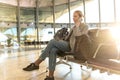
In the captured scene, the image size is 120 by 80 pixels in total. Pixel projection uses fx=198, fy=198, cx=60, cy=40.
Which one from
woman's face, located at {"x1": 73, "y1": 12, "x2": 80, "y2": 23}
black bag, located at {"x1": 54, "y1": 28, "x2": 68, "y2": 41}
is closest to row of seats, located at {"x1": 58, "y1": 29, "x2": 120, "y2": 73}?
woman's face, located at {"x1": 73, "y1": 12, "x2": 80, "y2": 23}

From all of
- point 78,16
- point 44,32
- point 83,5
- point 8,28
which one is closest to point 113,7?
point 83,5

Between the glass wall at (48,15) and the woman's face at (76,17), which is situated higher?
the glass wall at (48,15)

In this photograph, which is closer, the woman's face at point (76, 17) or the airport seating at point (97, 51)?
the airport seating at point (97, 51)

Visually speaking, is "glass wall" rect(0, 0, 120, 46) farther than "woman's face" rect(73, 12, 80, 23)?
Yes

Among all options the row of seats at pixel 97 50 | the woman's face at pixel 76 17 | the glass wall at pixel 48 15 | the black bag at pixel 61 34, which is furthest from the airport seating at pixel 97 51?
the glass wall at pixel 48 15

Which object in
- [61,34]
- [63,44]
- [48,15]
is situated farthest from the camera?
[48,15]

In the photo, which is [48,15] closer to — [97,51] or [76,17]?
[76,17]

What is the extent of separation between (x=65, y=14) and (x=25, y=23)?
2.80m

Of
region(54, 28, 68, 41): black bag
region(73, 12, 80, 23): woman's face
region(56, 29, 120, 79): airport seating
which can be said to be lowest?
region(56, 29, 120, 79): airport seating

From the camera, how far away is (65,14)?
1362 centimetres

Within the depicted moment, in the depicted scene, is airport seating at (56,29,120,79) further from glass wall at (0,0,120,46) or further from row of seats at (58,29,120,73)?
glass wall at (0,0,120,46)

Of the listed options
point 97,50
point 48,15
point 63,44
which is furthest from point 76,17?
point 48,15

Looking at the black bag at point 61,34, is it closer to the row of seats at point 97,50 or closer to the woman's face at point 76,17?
the woman's face at point 76,17

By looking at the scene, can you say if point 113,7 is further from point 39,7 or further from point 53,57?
point 53,57
